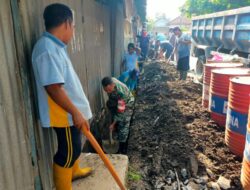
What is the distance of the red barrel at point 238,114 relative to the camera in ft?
11.2

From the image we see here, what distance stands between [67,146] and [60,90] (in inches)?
21.5

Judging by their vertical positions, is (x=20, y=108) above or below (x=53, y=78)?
below

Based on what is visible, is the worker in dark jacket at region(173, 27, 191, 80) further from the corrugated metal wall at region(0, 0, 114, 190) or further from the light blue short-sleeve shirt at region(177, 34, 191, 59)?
the corrugated metal wall at region(0, 0, 114, 190)

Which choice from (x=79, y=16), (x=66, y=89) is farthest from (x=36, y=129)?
(x=79, y=16)

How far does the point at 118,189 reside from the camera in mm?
2514

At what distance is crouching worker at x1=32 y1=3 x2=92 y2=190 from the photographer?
1767 millimetres

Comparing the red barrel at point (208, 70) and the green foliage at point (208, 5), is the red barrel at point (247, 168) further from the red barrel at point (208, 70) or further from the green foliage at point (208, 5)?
the green foliage at point (208, 5)

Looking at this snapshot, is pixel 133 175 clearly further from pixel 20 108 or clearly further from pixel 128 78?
pixel 128 78

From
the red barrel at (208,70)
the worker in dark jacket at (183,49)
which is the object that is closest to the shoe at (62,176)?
the red barrel at (208,70)

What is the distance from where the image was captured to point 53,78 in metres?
1.75

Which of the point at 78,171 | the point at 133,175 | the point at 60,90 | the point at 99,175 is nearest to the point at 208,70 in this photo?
the point at 133,175

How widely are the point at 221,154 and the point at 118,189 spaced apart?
1.95 m

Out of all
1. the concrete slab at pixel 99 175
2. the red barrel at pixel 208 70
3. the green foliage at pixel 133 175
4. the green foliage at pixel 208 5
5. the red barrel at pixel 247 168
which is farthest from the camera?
the green foliage at pixel 208 5

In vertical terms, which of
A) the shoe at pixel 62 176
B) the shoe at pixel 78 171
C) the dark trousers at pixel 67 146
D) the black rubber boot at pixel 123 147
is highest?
the dark trousers at pixel 67 146
